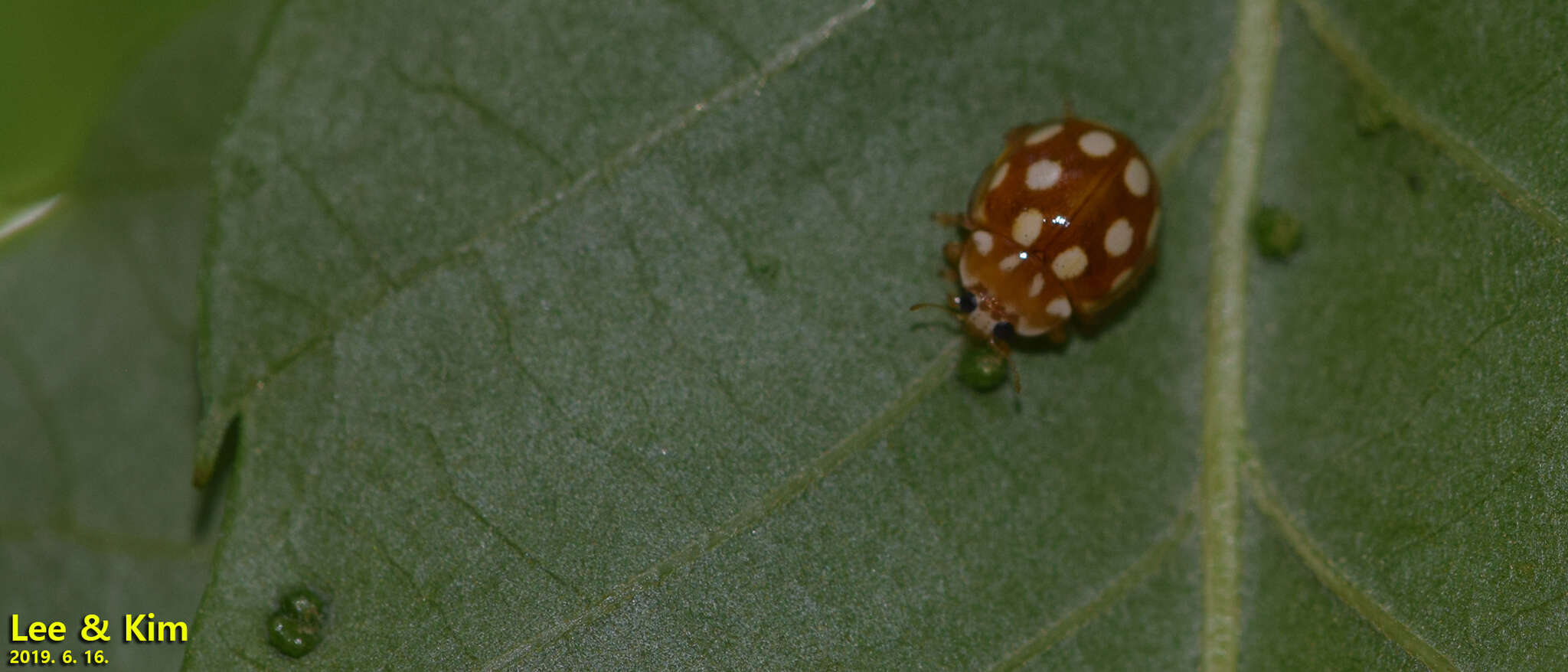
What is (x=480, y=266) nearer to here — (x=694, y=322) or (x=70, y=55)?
(x=694, y=322)

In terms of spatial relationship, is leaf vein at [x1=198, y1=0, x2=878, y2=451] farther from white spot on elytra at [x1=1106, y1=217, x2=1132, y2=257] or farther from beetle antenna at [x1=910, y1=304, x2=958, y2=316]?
white spot on elytra at [x1=1106, y1=217, x2=1132, y2=257]

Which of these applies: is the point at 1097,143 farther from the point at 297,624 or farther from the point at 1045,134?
the point at 297,624

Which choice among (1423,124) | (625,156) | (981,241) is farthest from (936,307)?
(1423,124)

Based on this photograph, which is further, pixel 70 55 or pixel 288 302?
pixel 70 55

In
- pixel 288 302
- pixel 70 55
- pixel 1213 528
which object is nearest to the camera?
pixel 288 302

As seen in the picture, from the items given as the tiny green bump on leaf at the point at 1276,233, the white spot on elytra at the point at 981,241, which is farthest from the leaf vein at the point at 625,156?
the tiny green bump on leaf at the point at 1276,233

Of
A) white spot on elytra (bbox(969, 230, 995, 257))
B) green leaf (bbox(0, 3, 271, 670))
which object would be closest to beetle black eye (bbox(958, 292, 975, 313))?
white spot on elytra (bbox(969, 230, 995, 257))

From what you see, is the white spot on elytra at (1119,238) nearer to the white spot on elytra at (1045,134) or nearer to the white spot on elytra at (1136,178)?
the white spot on elytra at (1136,178)

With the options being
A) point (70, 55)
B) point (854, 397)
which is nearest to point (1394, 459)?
point (854, 397)
